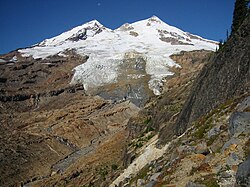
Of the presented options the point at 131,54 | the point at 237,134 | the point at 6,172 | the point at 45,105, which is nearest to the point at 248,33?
the point at 237,134

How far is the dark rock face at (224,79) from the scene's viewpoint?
19.0 metres

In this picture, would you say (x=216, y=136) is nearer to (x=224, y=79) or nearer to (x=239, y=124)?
(x=239, y=124)

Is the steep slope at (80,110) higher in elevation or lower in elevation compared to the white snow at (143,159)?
higher

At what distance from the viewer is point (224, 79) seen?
2142 cm

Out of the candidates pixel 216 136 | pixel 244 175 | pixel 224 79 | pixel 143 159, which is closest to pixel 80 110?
pixel 143 159

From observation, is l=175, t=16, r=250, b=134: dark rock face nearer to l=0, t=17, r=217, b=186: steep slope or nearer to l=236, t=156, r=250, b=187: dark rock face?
l=0, t=17, r=217, b=186: steep slope

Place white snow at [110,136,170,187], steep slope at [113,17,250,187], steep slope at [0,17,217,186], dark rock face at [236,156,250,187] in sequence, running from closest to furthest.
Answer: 1. dark rock face at [236,156,250,187]
2. steep slope at [113,17,250,187]
3. white snow at [110,136,170,187]
4. steep slope at [0,17,217,186]

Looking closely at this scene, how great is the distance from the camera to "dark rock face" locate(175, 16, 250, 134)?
1903cm

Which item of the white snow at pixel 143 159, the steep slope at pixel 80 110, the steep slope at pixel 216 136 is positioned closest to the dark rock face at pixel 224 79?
the steep slope at pixel 216 136

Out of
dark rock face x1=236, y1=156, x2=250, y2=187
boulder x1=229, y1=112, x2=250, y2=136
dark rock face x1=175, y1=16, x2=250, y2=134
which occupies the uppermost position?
dark rock face x1=175, y1=16, x2=250, y2=134

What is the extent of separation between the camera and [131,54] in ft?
551

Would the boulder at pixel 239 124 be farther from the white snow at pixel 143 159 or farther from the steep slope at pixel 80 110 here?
the steep slope at pixel 80 110

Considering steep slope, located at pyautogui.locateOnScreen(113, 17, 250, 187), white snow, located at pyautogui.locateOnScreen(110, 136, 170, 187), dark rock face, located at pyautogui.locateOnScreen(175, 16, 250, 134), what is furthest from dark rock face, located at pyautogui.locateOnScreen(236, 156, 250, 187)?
white snow, located at pyautogui.locateOnScreen(110, 136, 170, 187)

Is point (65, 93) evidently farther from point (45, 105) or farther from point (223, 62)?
point (223, 62)
